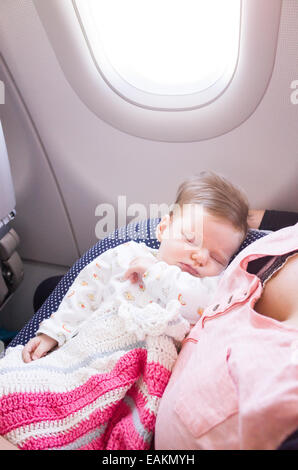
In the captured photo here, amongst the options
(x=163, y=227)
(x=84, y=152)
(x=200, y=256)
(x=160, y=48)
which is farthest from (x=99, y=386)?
(x=160, y=48)

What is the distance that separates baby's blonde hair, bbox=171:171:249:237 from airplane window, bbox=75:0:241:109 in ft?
1.00

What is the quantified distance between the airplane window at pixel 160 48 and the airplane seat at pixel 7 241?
493 millimetres

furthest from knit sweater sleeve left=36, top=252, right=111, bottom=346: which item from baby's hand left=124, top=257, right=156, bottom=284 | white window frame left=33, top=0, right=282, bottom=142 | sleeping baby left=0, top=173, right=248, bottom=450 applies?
white window frame left=33, top=0, right=282, bottom=142

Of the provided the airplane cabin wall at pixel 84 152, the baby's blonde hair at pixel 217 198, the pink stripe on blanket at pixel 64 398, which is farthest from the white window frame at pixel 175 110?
the pink stripe on blanket at pixel 64 398

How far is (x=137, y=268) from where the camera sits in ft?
3.52

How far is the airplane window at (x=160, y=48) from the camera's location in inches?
52.3

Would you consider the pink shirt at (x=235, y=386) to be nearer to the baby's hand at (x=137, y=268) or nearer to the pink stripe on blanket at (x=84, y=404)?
the pink stripe on blanket at (x=84, y=404)

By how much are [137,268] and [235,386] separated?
19.7 inches

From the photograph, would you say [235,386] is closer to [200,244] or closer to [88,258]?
[200,244]

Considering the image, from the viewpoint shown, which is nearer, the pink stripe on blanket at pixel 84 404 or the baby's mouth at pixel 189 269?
the pink stripe on blanket at pixel 84 404

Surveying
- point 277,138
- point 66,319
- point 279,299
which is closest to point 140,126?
point 277,138

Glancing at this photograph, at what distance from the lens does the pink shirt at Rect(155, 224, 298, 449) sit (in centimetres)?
54

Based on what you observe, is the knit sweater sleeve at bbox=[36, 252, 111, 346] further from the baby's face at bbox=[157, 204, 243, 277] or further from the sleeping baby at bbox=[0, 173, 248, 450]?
the baby's face at bbox=[157, 204, 243, 277]

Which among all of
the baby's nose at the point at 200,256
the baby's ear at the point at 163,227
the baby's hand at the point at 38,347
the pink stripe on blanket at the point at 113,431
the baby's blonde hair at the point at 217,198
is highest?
the baby's blonde hair at the point at 217,198
